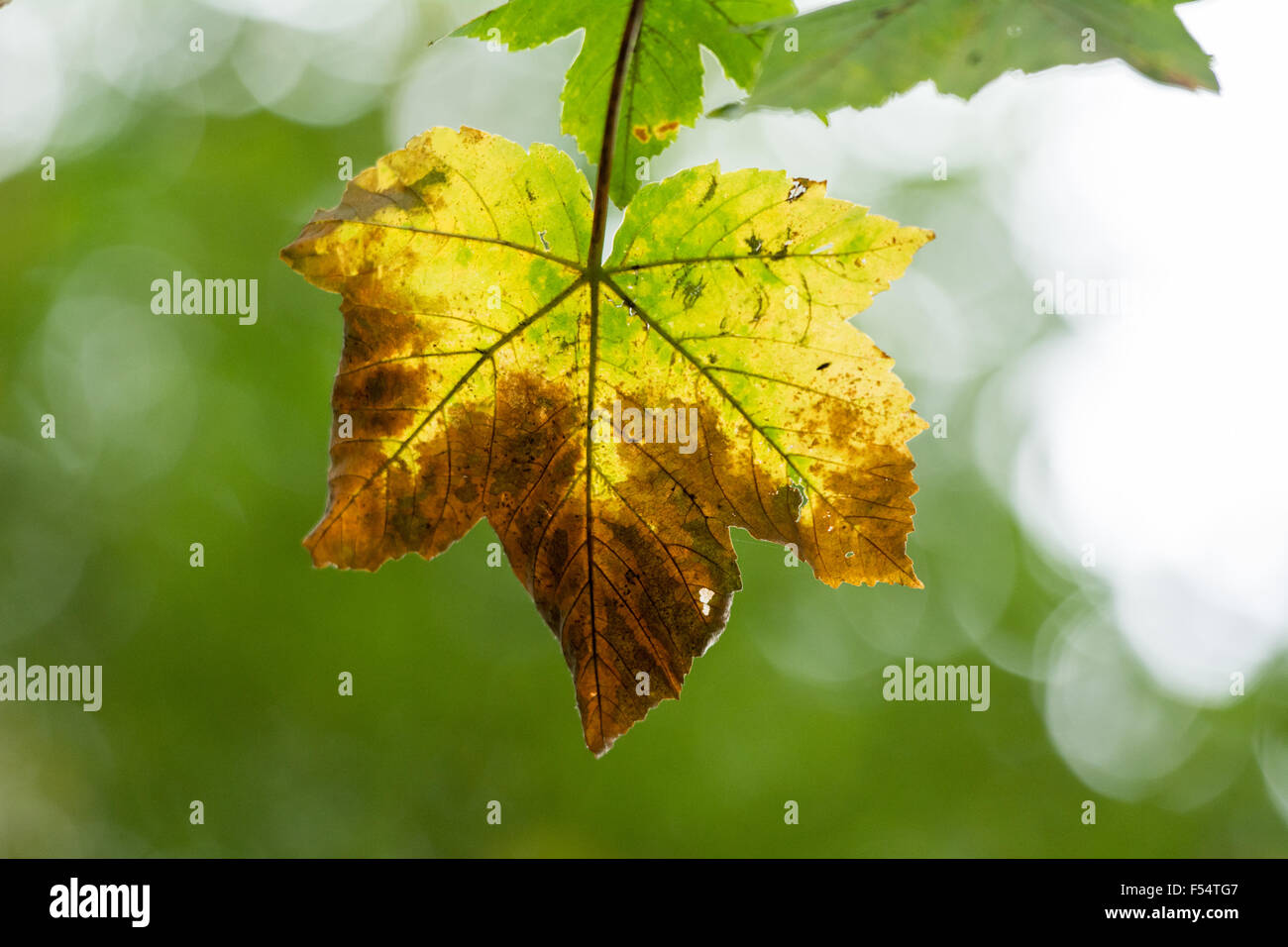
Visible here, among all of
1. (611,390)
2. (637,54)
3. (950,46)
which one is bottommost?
(611,390)

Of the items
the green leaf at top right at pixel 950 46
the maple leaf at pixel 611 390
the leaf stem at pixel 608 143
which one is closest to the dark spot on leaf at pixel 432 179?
the maple leaf at pixel 611 390

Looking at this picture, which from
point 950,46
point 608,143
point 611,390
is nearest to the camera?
point 950,46

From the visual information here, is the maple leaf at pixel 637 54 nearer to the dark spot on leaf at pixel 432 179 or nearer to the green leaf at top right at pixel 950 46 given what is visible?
the dark spot on leaf at pixel 432 179

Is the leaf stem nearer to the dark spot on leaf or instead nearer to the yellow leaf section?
the yellow leaf section

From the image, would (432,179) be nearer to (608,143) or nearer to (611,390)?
(608,143)

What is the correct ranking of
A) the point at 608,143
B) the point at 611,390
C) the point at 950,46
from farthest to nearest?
the point at 611,390
the point at 608,143
the point at 950,46

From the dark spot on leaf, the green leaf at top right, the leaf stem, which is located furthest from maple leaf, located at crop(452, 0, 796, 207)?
the green leaf at top right

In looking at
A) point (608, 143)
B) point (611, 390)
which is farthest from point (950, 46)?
point (611, 390)
